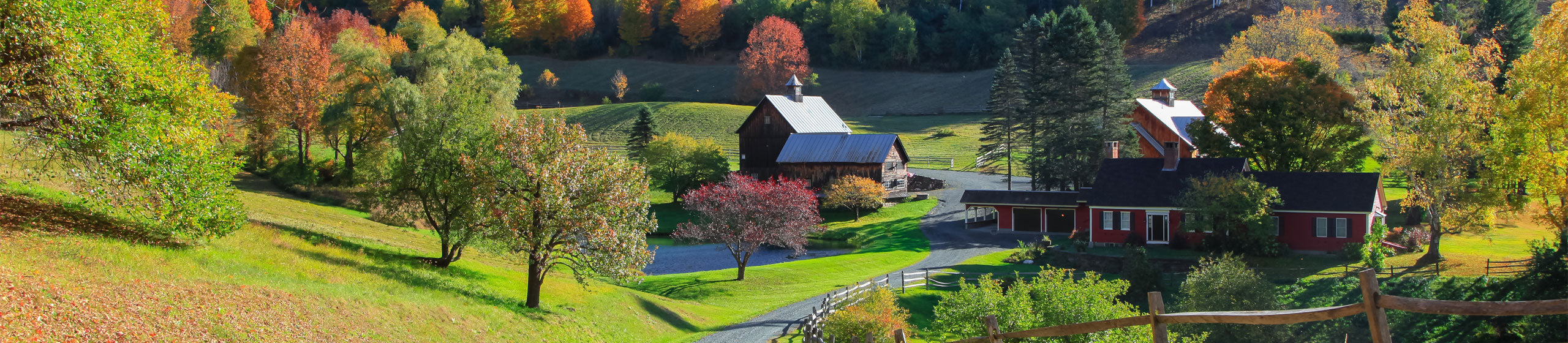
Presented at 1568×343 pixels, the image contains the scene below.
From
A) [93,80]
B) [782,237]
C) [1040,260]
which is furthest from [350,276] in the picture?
[1040,260]

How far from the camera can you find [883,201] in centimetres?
5453

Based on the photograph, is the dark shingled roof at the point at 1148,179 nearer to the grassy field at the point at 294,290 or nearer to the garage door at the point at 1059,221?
the garage door at the point at 1059,221

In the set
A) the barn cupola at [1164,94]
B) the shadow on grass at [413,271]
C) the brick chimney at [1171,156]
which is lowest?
the shadow on grass at [413,271]

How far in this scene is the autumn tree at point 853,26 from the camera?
357 feet

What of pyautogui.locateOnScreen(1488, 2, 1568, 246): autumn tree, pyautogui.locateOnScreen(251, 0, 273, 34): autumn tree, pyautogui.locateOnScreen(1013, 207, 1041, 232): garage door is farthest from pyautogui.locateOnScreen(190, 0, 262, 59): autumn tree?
pyautogui.locateOnScreen(1488, 2, 1568, 246): autumn tree

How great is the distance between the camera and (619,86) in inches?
4050

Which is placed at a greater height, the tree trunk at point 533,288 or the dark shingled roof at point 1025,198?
the dark shingled roof at point 1025,198

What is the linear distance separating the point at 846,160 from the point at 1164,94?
21.5 m

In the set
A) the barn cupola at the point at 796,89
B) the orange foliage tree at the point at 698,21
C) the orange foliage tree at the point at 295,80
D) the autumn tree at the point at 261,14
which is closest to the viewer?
the orange foliage tree at the point at 295,80

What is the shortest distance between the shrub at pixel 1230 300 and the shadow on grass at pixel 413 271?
56.5ft

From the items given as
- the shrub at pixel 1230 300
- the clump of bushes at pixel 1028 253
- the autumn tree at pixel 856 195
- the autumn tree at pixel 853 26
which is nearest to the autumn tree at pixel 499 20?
the autumn tree at pixel 853 26

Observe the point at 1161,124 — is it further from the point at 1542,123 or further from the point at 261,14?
the point at 261,14

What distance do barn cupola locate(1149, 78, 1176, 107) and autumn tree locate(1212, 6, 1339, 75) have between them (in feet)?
25.6

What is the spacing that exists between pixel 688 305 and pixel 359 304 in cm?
1140
